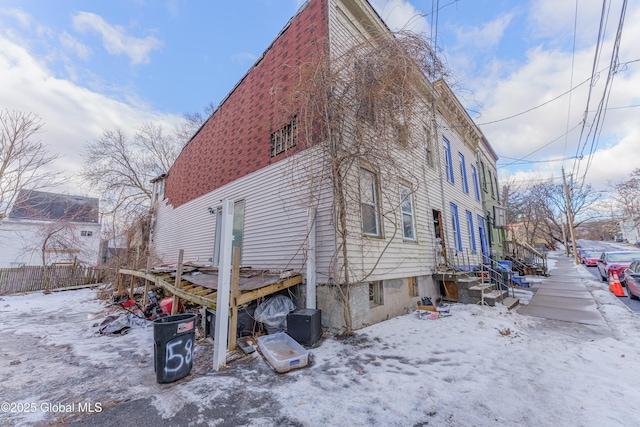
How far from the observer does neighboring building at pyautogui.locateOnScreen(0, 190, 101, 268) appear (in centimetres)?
1570

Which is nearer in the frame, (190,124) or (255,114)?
(255,114)

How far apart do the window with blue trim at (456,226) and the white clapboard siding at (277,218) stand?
7476 mm

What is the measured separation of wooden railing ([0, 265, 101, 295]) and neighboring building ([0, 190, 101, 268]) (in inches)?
33.6

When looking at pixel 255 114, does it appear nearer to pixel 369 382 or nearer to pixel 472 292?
pixel 369 382

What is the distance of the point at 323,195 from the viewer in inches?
230

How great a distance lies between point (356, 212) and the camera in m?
5.89

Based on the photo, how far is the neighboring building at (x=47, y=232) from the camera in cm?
1570

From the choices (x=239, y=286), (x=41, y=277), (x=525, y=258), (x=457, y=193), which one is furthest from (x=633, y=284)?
(x=41, y=277)

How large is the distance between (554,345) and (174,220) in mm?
15129

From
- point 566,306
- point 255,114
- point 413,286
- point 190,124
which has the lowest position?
point 566,306

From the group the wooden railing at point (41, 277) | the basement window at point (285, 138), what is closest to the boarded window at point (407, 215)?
the basement window at point (285, 138)

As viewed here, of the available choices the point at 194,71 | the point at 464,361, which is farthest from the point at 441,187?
the point at 194,71

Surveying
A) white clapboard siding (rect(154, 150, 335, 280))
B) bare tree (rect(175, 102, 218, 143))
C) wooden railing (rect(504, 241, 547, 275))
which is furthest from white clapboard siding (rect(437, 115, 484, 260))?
bare tree (rect(175, 102, 218, 143))

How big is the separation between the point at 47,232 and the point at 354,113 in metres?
20.1
